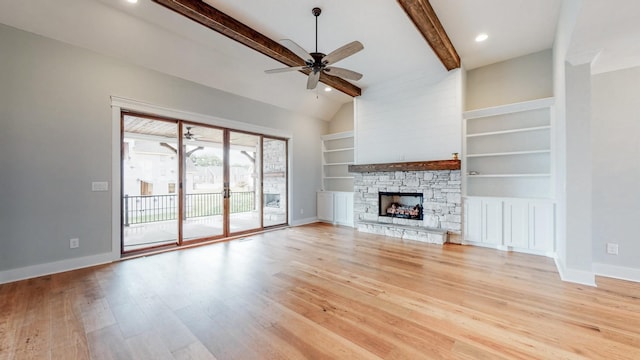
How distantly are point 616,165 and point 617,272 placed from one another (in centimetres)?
140

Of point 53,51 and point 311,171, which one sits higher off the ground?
point 53,51

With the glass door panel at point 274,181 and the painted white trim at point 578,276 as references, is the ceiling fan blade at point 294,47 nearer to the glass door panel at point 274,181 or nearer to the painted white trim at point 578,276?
the glass door panel at point 274,181

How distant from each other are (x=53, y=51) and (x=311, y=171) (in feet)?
17.4

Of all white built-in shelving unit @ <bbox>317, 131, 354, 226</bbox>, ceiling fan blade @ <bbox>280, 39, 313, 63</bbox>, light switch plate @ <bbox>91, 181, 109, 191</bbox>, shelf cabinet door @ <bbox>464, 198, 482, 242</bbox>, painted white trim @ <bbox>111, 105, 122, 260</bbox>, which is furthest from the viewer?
white built-in shelving unit @ <bbox>317, 131, 354, 226</bbox>

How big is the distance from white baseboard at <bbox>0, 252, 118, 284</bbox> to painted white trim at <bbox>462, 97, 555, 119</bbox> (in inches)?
265

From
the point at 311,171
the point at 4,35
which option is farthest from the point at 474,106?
the point at 4,35

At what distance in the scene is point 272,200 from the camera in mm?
6422

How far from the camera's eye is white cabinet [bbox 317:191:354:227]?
673 centimetres

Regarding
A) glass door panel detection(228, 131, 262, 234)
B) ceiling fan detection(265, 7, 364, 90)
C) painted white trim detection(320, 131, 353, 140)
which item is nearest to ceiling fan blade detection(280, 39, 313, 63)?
ceiling fan detection(265, 7, 364, 90)

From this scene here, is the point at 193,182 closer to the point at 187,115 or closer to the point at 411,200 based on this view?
the point at 187,115

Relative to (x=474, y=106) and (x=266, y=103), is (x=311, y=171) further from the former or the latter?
(x=474, y=106)

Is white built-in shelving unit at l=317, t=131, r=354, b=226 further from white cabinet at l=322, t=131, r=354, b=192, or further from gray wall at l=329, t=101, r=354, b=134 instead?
gray wall at l=329, t=101, r=354, b=134

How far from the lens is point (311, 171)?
23.5 ft

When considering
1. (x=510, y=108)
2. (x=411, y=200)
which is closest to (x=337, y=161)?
(x=411, y=200)
